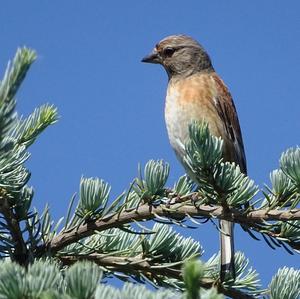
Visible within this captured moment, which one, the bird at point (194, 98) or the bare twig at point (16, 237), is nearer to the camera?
the bare twig at point (16, 237)

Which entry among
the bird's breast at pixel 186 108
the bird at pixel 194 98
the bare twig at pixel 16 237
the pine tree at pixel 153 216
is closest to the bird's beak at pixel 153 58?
the bird at pixel 194 98

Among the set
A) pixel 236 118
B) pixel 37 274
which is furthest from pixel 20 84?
pixel 236 118

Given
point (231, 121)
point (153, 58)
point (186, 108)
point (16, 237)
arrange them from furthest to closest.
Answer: point (153, 58) < point (231, 121) < point (186, 108) < point (16, 237)

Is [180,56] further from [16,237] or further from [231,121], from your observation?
[16,237]

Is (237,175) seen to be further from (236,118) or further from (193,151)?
(236,118)

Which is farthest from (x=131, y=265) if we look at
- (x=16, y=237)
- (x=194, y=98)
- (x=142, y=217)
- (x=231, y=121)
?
(x=231, y=121)

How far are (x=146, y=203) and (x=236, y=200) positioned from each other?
1.12 feet

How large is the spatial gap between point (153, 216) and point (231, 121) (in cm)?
287

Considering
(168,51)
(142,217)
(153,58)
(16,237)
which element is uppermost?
(168,51)

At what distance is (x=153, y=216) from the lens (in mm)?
2414

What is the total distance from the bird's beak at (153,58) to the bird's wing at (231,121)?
0.75m

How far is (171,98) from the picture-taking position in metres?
4.92

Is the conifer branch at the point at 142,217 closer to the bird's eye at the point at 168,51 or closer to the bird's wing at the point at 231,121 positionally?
the bird's wing at the point at 231,121

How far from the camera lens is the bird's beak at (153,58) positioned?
586 cm
